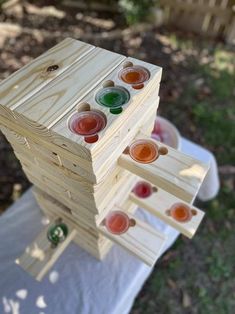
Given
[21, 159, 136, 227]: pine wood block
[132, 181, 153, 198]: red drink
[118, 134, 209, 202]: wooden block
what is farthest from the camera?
[132, 181, 153, 198]: red drink

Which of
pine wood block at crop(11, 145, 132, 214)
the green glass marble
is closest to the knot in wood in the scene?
pine wood block at crop(11, 145, 132, 214)

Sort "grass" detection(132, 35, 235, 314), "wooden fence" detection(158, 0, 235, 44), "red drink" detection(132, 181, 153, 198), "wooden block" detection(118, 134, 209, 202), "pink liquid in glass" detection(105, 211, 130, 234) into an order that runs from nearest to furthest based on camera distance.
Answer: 1. "wooden block" detection(118, 134, 209, 202)
2. "pink liquid in glass" detection(105, 211, 130, 234)
3. "red drink" detection(132, 181, 153, 198)
4. "grass" detection(132, 35, 235, 314)
5. "wooden fence" detection(158, 0, 235, 44)

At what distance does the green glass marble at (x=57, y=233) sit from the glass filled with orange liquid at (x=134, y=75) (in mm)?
719

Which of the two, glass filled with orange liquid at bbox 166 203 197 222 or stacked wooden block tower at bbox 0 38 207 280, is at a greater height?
stacked wooden block tower at bbox 0 38 207 280

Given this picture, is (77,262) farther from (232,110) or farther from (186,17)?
(186,17)

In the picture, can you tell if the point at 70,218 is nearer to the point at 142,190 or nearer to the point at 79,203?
the point at 79,203

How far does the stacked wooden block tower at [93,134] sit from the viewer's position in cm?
73

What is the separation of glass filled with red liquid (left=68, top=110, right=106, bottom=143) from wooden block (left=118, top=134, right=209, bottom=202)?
17cm

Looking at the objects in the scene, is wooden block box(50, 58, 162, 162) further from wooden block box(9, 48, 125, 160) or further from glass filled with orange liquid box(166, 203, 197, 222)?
glass filled with orange liquid box(166, 203, 197, 222)

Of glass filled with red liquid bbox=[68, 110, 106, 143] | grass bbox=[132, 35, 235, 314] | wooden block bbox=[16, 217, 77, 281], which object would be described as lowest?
grass bbox=[132, 35, 235, 314]

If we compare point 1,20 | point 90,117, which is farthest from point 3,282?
point 1,20

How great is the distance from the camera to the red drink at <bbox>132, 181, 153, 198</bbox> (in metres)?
1.21

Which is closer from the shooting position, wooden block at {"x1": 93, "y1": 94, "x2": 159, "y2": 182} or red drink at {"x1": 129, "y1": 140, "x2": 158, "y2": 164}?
wooden block at {"x1": 93, "y1": 94, "x2": 159, "y2": 182}

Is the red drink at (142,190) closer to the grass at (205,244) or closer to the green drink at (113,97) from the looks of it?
the green drink at (113,97)
